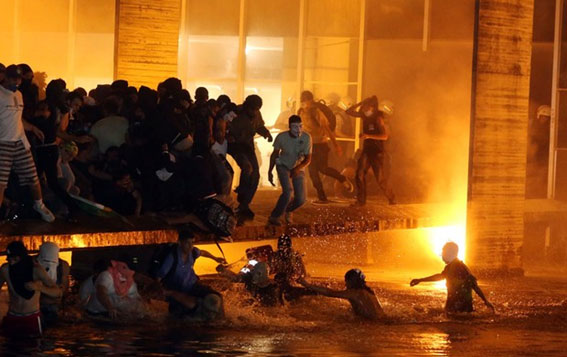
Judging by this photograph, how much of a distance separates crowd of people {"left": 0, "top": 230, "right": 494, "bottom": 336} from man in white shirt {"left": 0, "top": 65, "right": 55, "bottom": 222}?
840 millimetres

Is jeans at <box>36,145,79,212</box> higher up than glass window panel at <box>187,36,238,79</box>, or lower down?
lower down

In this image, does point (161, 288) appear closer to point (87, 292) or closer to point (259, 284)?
point (87, 292)

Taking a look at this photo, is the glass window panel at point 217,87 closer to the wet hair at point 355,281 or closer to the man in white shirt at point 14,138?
the wet hair at point 355,281

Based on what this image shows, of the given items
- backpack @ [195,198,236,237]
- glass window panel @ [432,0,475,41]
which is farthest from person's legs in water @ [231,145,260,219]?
glass window panel @ [432,0,475,41]

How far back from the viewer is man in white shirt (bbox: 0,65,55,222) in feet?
42.1

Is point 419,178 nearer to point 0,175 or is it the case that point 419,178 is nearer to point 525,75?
point 525,75

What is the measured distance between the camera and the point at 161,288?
1416cm

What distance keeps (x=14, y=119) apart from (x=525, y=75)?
9186mm

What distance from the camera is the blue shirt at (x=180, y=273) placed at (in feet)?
46.5

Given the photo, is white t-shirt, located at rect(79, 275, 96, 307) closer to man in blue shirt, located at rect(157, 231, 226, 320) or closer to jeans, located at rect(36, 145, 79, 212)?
man in blue shirt, located at rect(157, 231, 226, 320)

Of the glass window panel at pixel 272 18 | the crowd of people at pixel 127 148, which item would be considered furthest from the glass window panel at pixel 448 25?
the crowd of people at pixel 127 148

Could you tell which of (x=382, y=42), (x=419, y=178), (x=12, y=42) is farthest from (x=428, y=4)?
(x=12, y=42)

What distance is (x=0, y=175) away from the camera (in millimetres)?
13125

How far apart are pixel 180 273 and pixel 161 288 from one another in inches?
11.1
